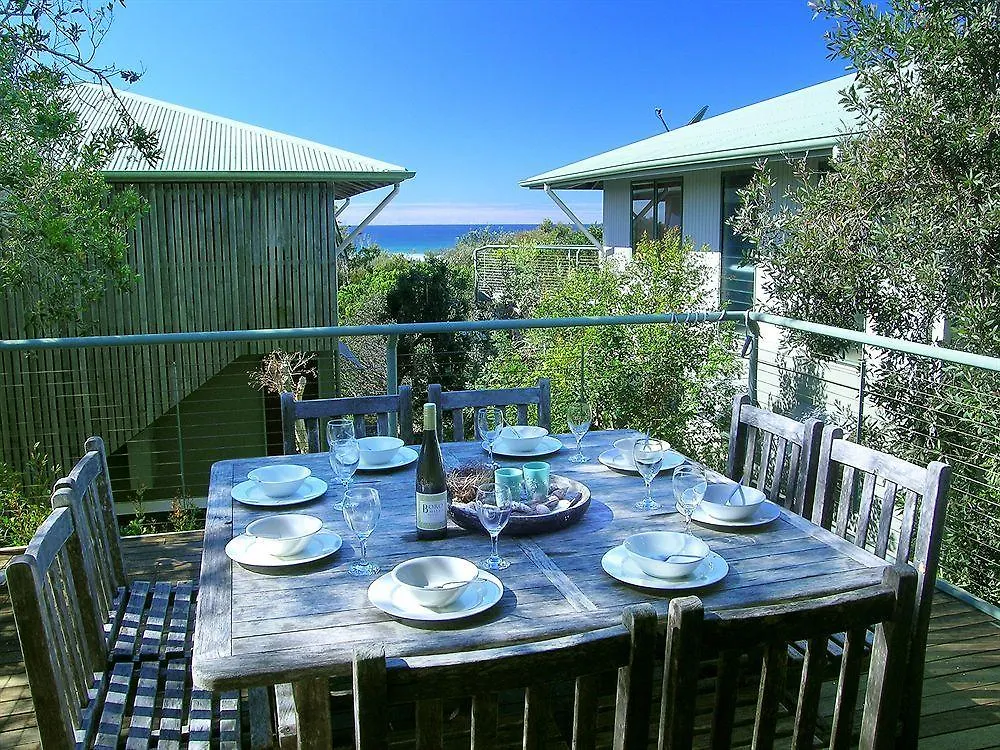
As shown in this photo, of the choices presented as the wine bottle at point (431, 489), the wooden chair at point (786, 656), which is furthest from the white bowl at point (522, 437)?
the wooden chair at point (786, 656)

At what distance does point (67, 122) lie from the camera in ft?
16.2

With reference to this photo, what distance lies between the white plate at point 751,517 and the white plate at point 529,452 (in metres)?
0.77

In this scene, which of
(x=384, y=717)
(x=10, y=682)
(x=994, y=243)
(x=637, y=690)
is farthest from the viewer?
(x=994, y=243)

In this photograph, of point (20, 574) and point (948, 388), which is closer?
point (20, 574)

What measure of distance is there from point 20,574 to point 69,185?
14.3ft

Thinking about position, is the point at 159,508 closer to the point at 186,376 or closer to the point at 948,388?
the point at 186,376

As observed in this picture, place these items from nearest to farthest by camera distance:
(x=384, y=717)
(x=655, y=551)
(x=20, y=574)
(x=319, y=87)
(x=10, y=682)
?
1. (x=384, y=717)
2. (x=20, y=574)
3. (x=655, y=551)
4. (x=10, y=682)
5. (x=319, y=87)

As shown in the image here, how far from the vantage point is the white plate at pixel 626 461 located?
285 cm

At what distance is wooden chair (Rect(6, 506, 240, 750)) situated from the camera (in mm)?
1641

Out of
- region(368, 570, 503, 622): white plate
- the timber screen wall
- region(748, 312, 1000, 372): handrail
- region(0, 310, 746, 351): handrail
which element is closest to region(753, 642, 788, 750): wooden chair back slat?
region(368, 570, 503, 622): white plate

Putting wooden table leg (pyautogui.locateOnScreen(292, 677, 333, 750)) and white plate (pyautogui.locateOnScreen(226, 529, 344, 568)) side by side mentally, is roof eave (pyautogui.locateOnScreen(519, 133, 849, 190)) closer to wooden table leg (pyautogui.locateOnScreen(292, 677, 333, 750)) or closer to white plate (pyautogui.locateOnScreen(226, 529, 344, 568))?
white plate (pyautogui.locateOnScreen(226, 529, 344, 568))

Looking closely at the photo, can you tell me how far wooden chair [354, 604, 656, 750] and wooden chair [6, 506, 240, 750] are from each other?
2.75 ft

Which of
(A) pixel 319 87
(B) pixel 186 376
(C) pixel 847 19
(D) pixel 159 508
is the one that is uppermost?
(A) pixel 319 87

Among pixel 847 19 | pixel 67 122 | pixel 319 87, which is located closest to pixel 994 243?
pixel 847 19
